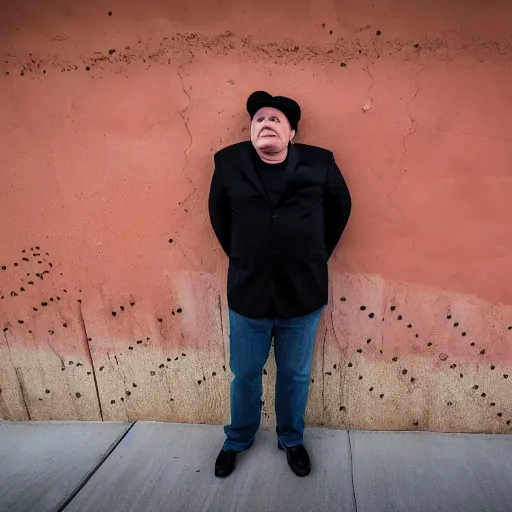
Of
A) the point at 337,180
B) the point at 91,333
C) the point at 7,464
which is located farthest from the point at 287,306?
the point at 7,464

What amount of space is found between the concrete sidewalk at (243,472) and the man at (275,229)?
0.50 feet

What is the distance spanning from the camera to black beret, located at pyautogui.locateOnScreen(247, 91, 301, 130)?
1.76 metres

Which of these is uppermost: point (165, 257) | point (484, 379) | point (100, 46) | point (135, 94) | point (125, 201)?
point (100, 46)

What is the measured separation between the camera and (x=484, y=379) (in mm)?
2293

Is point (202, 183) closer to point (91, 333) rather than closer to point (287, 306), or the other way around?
point (287, 306)

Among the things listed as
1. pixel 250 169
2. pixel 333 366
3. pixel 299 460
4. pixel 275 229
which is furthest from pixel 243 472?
pixel 250 169

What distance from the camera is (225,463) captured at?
2.10m

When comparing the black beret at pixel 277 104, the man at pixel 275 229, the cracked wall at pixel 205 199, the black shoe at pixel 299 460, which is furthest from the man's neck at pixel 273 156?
the black shoe at pixel 299 460

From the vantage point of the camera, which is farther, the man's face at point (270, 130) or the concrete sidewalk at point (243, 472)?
the concrete sidewalk at point (243, 472)

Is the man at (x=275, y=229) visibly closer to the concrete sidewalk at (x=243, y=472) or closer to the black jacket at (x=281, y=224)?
the black jacket at (x=281, y=224)

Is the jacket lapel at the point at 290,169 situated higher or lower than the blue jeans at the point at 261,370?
higher

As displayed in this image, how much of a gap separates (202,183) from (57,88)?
38.0 inches

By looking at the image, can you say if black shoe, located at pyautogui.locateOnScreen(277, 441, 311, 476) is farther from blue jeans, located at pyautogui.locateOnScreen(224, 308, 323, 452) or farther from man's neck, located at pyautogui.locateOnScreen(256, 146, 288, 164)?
man's neck, located at pyautogui.locateOnScreen(256, 146, 288, 164)

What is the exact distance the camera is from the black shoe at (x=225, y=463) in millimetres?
2074
